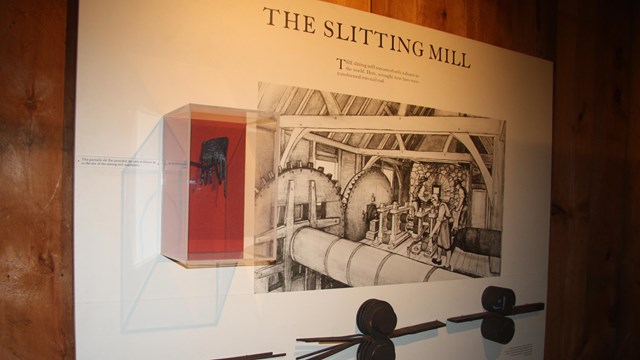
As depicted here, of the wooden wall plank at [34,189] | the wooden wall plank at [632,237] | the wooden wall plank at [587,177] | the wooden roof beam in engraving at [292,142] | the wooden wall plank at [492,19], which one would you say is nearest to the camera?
the wooden wall plank at [34,189]

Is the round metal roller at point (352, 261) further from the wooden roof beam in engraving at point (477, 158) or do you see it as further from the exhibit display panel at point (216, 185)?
the wooden roof beam in engraving at point (477, 158)

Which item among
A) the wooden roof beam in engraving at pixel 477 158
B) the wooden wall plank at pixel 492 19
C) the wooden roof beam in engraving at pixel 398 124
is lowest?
the wooden roof beam in engraving at pixel 477 158

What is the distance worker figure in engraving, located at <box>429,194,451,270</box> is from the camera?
6.60 feet

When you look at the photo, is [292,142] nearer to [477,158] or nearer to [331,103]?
[331,103]

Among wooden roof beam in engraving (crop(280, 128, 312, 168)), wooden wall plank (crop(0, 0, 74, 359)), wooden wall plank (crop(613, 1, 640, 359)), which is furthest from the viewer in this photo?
wooden wall plank (crop(613, 1, 640, 359))

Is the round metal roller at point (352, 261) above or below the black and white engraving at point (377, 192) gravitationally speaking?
below

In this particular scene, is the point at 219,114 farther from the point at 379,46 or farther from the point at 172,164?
the point at 379,46

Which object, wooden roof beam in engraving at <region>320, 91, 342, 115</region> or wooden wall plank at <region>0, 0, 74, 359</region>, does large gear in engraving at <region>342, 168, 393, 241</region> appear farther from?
wooden wall plank at <region>0, 0, 74, 359</region>

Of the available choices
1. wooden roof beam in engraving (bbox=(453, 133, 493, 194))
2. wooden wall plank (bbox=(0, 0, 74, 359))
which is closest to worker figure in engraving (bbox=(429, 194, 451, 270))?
wooden roof beam in engraving (bbox=(453, 133, 493, 194))

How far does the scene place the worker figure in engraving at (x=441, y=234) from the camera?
6.60 ft

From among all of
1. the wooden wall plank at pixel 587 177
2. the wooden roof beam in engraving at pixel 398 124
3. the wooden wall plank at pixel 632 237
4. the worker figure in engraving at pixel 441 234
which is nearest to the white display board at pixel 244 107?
the wooden roof beam in engraving at pixel 398 124

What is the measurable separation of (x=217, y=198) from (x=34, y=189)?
55cm

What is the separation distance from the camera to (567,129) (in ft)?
8.26

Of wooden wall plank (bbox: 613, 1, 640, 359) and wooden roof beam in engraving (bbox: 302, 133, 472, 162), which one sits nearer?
wooden roof beam in engraving (bbox: 302, 133, 472, 162)
